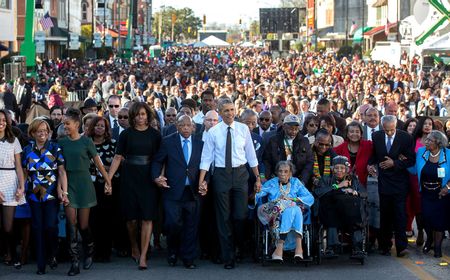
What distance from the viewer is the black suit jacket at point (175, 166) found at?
11.0m

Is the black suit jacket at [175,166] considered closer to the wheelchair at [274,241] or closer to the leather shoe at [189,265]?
the leather shoe at [189,265]

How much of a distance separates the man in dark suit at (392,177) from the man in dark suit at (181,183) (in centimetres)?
230

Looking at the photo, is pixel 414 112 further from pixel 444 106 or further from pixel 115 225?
pixel 115 225

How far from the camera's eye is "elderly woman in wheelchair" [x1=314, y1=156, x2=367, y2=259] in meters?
11.0

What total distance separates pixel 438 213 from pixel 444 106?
12613mm

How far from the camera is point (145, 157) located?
11.0 m

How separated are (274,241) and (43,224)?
99.4 inches

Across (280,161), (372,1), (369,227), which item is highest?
(372,1)

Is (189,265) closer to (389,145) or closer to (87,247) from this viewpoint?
(87,247)

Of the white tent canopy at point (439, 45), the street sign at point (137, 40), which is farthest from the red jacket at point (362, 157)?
the street sign at point (137, 40)

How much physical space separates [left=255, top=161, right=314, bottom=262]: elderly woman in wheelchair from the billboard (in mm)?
113458

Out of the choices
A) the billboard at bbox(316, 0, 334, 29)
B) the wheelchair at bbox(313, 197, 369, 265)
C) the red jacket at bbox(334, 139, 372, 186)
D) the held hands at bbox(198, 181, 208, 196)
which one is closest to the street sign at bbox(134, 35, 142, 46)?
the billboard at bbox(316, 0, 334, 29)

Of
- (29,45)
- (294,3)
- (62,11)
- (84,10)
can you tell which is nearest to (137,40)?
(84,10)

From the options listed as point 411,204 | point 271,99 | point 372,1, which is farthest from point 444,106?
point 372,1
